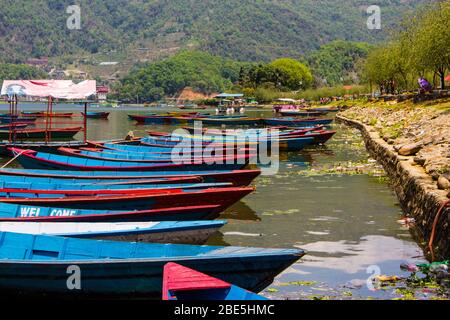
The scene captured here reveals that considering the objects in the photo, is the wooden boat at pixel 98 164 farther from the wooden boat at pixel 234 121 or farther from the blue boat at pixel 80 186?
the wooden boat at pixel 234 121

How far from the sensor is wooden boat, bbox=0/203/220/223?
1379cm

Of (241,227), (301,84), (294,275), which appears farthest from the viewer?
(301,84)

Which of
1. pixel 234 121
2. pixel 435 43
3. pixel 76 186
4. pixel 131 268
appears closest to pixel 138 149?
pixel 76 186

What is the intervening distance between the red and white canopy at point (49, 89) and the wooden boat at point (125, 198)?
14719 millimetres

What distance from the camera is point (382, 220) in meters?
18.6

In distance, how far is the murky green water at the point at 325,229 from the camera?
12664 mm

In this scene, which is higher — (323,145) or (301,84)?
(301,84)

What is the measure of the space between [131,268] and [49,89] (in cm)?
2274

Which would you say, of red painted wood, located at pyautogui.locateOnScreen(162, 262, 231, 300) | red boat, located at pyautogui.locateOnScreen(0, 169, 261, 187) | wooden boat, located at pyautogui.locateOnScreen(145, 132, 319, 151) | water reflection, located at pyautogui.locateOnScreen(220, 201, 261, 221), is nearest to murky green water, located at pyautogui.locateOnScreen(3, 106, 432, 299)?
water reflection, located at pyautogui.locateOnScreen(220, 201, 261, 221)
